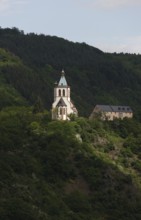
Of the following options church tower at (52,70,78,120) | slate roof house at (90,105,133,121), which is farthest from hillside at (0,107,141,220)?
slate roof house at (90,105,133,121)

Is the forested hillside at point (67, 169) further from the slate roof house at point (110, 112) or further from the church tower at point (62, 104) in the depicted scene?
the slate roof house at point (110, 112)

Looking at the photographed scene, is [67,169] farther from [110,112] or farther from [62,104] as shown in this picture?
[110,112]

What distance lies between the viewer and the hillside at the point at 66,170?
98.7 meters

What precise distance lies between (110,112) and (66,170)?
108 ft

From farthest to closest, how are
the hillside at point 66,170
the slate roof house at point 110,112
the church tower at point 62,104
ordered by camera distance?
the slate roof house at point 110,112 → the church tower at point 62,104 → the hillside at point 66,170

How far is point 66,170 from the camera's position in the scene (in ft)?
366

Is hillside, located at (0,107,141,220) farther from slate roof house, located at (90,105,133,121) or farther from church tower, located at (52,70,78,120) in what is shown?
slate roof house, located at (90,105,133,121)

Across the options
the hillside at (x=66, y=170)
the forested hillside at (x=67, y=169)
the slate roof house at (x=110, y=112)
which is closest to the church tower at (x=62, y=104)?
the forested hillside at (x=67, y=169)

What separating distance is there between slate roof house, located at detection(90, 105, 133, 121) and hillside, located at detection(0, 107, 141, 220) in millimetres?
8100

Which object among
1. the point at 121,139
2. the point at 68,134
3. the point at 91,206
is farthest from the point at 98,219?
the point at 121,139

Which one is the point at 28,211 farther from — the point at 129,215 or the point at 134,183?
the point at 134,183

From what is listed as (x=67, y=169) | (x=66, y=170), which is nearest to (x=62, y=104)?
(x=67, y=169)

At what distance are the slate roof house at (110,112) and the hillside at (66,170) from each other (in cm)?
810

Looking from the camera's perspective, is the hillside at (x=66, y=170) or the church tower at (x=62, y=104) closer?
the hillside at (x=66, y=170)
